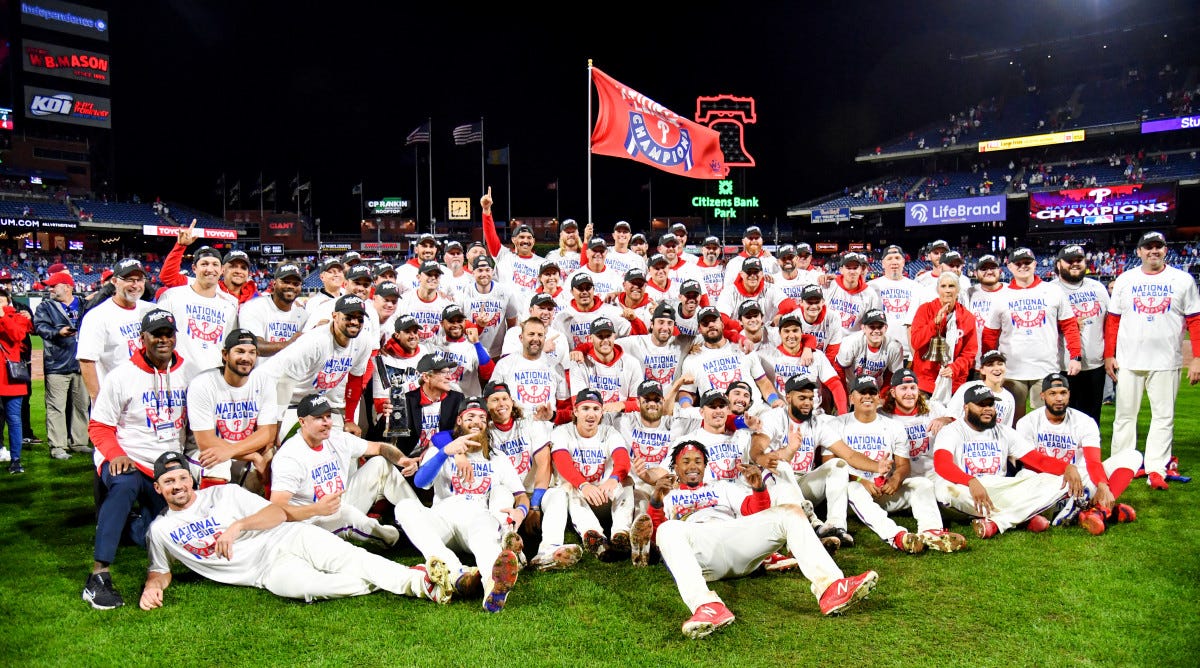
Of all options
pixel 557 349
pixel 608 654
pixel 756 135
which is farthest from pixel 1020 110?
pixel 608 654

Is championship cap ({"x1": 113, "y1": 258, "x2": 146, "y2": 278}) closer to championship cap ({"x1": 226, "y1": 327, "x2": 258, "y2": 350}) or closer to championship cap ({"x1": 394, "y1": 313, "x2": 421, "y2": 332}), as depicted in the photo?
championship cap ({"x1": 226, "y1": 327, "x2": 258, "y2": 350})

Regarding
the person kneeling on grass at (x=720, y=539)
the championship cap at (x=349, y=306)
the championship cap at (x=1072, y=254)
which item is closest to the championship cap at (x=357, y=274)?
the championship cap at (x=349, y=306)

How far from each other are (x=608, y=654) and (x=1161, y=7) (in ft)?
183

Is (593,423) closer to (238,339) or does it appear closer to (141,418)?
(238,339)

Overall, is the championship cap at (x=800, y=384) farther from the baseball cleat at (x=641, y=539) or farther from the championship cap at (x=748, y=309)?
the baseball cleat at (x=641, y=539)

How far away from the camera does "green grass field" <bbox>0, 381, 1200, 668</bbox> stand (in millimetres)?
4266

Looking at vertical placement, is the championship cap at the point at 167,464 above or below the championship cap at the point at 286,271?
below

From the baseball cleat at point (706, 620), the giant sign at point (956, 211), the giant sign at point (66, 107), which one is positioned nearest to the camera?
the baseball cleat at point (706, 620)

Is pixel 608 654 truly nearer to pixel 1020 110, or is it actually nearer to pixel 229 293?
pixel 229 293

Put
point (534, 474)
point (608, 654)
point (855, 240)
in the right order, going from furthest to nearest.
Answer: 1. point (855, 240)
2. point (534, 474)
3. point (608, 654)

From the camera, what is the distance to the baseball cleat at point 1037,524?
6336 millimetres

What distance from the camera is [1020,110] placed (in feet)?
156

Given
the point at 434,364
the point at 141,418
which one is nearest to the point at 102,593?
the point at 141,418

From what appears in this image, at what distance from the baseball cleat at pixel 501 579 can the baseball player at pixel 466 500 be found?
0.54ft
